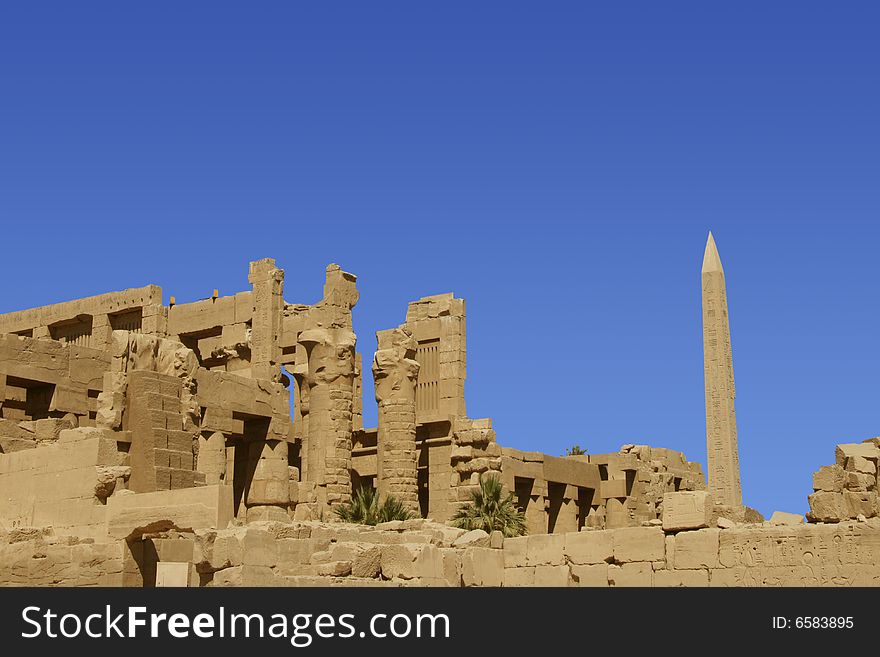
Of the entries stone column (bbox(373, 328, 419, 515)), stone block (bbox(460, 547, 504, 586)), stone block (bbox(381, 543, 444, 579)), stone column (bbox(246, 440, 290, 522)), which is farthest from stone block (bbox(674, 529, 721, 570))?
stone column (bbox(373, 328, 419, 515))

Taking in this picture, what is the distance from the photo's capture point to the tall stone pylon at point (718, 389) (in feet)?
118

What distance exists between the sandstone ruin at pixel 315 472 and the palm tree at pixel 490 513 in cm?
68

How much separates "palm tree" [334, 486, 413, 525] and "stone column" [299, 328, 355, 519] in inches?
23.8

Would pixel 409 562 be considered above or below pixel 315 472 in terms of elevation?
below

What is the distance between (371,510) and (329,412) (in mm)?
2906

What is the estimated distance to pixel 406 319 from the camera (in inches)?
1460

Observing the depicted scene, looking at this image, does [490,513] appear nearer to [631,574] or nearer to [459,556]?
[459,556]

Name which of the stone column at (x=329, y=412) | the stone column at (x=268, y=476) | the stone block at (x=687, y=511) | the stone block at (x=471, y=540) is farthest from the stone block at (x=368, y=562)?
the stone column at (x=329, y=412)

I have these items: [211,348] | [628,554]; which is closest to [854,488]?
[628,554]

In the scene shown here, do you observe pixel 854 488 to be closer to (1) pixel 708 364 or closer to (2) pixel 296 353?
(1) pixel 708 364

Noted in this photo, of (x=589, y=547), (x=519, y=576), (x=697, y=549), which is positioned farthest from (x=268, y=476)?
(x=697, y=549)

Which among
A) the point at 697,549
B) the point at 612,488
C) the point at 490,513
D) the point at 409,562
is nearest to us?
the point at 409,562

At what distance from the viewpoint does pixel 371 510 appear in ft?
99.8

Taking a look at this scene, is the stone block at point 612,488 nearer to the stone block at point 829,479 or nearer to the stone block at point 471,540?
the stone block at point 471,540
